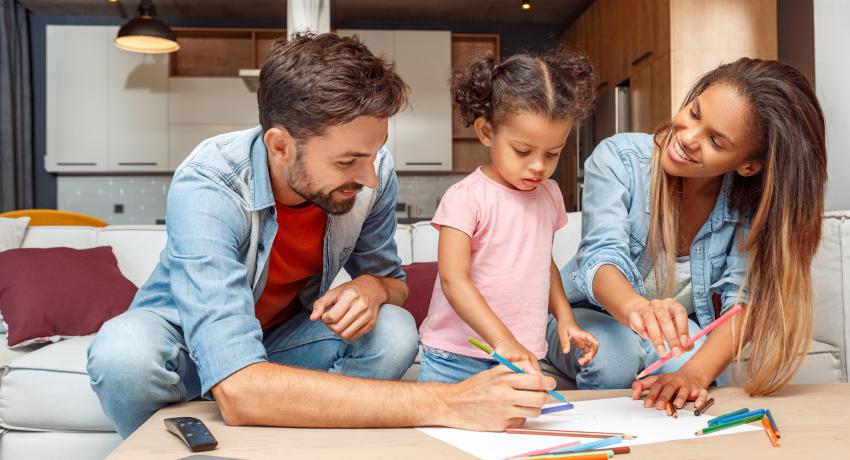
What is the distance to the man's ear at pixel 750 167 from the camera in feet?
4.93

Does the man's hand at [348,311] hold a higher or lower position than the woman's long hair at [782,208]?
lower

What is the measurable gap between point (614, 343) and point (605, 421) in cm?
55

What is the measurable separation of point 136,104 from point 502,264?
517cm

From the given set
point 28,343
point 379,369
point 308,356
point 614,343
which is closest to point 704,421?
point 614,343

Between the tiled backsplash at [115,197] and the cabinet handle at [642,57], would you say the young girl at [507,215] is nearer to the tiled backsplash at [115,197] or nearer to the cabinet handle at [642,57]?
the cabinet handle at [642,57]

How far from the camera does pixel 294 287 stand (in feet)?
5.18

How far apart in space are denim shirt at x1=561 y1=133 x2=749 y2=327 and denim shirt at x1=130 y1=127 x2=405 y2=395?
1.47ft

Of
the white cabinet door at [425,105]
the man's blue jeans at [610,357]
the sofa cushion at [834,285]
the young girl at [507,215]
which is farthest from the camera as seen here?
the white cabinet door at [425,105]

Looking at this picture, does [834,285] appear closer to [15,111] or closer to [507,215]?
[507,215]

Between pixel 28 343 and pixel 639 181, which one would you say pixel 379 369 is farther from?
pixel 28 343

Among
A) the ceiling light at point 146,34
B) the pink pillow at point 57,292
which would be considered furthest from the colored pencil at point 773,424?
the ceiling light at point 146,34

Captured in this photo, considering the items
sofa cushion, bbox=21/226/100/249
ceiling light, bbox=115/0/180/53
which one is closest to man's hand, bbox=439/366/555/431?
sofa cushion, bbox=21/226/100/249

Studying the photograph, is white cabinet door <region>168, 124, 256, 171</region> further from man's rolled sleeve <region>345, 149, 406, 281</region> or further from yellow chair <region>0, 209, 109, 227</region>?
man's rolled sleeve <region>345, 149, 406, 281</region>

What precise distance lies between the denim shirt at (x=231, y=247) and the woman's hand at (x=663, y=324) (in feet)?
1.95
